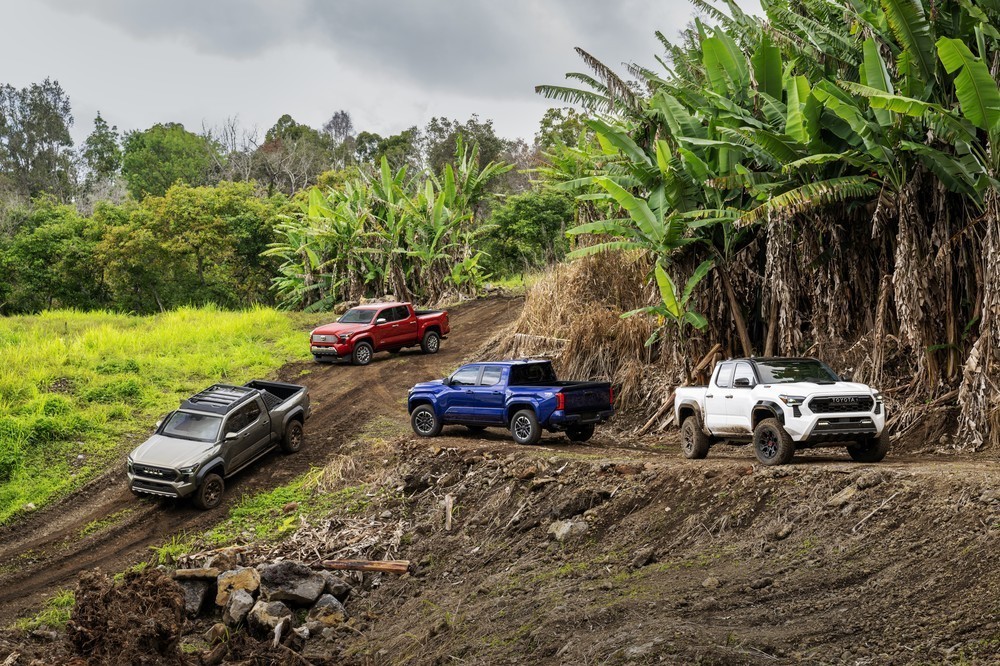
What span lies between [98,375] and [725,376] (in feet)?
55.9

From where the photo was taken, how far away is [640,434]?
60.6 feet

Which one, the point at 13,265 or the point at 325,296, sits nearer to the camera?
the point at 325,296

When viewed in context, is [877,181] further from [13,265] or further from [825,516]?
[13,265]

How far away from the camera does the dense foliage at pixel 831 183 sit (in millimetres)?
13430

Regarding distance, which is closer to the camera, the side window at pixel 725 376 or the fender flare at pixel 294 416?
the side window at pixel 725 376

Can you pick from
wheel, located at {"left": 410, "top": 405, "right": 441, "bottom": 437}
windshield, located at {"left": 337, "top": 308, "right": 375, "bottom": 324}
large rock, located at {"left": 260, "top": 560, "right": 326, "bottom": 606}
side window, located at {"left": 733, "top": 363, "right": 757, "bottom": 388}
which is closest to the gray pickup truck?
wheel, located at {"left": 410, "top": 405, "right": 441, "bottom": 437}

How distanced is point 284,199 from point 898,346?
37.6m

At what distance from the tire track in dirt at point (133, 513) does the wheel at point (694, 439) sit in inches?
301

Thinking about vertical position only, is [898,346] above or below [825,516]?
above

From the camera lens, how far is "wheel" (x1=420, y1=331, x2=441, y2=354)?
28.3m

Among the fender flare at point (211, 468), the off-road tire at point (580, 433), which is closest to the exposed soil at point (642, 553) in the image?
the off-road tire at point (580, 433)

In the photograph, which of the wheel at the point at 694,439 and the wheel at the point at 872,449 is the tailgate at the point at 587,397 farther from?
the wheel at the point at 872,449

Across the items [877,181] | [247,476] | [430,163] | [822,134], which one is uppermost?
[430,163]

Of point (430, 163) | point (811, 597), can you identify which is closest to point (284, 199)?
point (430, 163)
